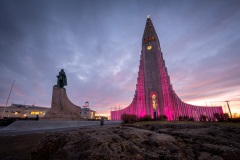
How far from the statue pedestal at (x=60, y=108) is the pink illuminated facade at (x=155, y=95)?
67.7 feet

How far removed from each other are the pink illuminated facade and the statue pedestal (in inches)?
812

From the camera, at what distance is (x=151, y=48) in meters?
39.2

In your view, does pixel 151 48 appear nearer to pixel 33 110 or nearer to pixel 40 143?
pixel 40 143

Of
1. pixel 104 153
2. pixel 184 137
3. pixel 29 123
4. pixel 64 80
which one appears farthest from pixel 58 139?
pixel 64 80

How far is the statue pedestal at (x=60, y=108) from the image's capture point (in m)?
17.2

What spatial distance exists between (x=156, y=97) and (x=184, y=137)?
34269 mm

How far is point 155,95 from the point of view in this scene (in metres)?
34.6

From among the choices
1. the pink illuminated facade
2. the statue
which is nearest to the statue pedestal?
the statue

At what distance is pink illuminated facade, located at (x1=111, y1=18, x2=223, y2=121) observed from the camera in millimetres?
31764

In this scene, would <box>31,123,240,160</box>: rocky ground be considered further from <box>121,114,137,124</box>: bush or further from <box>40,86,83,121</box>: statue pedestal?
<box>40,86,83,121</box>: statue pedestal

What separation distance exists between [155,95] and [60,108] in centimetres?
2584

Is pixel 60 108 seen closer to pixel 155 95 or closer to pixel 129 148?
pixel 129 148

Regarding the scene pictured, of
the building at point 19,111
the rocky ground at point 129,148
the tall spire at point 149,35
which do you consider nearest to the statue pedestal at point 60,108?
the rocky ground at point 129,148

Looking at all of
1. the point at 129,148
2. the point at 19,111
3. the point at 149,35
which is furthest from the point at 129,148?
the point at 19,111
